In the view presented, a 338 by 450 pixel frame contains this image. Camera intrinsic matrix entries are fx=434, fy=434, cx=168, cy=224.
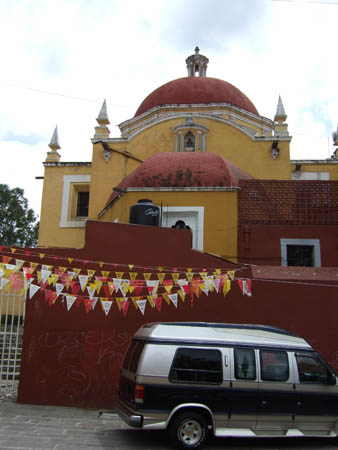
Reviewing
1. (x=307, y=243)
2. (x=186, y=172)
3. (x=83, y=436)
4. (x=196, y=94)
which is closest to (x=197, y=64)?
(x=196, y=94)

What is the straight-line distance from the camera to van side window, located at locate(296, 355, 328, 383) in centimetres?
625

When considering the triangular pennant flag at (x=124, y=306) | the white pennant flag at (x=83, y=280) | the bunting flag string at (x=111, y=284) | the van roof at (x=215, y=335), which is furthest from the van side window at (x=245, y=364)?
the white pennant flag at (x=83, y=280)

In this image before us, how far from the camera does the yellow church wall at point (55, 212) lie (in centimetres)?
1994

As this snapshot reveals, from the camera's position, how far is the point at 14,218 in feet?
109

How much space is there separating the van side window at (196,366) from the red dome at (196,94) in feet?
52.8

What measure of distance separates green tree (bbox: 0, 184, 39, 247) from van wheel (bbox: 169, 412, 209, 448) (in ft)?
97.4

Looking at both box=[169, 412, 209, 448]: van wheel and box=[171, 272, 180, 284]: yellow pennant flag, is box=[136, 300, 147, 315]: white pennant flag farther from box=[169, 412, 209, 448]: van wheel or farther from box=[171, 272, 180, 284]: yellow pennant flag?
box=[169, 412, 209, 448]: van wheel

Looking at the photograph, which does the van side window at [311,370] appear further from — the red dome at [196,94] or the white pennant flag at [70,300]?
the red dome at [196,94]

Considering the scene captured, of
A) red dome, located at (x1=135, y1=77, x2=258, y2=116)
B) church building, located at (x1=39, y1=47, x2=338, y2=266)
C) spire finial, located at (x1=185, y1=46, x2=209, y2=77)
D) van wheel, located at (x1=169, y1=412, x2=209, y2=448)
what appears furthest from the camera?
spire finial, located at (x1=185, y1=46, x2=209, y2=77)

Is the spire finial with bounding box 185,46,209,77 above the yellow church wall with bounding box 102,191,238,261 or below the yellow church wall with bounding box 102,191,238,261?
above

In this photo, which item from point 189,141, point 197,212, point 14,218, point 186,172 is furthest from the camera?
point 14,218

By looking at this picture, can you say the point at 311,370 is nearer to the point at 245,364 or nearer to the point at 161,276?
the point at 245,364

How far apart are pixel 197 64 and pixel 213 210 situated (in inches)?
602

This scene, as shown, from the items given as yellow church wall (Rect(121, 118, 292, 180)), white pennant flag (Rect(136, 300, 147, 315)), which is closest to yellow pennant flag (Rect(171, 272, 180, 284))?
white pennant flag (Rect(136, 300, 147, 315))
